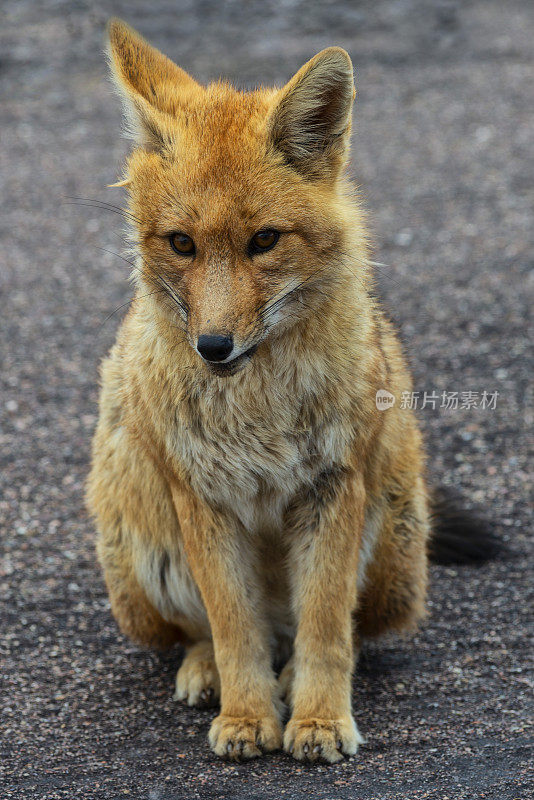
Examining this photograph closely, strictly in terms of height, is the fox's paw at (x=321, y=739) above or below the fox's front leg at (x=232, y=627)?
below

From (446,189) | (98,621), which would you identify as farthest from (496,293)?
Result: (98,621)

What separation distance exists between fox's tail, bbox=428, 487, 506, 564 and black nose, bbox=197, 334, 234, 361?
94.3 inches

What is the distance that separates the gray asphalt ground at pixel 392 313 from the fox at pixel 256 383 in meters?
0.37

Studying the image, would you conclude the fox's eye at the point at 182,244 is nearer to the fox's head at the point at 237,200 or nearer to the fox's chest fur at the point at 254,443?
the fox's head at the point at 237,200

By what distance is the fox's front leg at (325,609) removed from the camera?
4094 mm

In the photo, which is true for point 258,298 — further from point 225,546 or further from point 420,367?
point 420,367

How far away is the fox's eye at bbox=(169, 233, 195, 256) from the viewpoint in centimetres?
373

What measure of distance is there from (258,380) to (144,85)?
4.39ft

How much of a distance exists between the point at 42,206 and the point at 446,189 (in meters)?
4.58

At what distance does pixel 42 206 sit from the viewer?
11.2m
